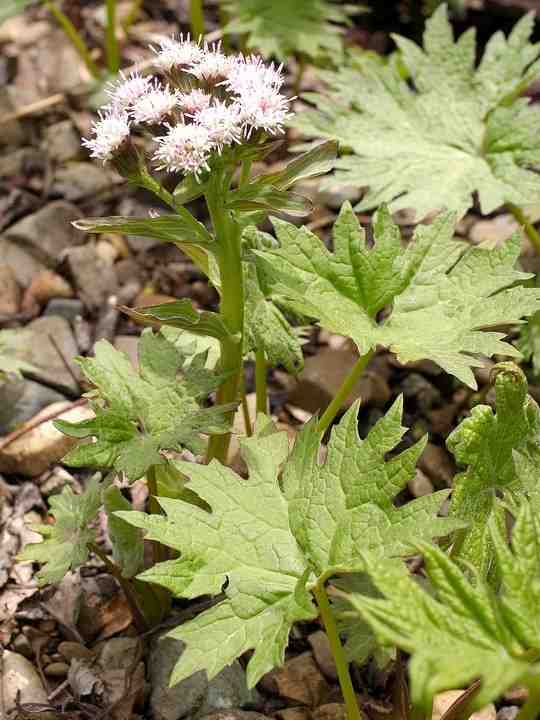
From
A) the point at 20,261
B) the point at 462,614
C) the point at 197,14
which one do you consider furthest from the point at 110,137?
the point at 197,14

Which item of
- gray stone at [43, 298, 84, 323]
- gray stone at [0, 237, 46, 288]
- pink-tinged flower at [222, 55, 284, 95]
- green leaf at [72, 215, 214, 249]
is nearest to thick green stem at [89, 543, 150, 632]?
green leaf at [72, 215, 214, 249]

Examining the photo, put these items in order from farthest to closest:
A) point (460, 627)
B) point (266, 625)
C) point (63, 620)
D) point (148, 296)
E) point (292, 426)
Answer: point (148, 296) < point (292, 426) < point (63, 620) < point (266, 625) < point (460, 627)

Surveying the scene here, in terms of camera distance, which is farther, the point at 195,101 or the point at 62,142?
the point at 62,142

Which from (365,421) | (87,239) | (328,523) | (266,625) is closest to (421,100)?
(365,421)

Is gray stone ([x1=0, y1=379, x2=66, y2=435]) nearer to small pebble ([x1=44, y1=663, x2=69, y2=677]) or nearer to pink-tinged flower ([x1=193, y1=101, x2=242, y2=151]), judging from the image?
small pebble ([x1=44, y1=663, x2=69, y2=677])

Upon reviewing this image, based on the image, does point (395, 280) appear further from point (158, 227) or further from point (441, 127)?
point (441, 127)

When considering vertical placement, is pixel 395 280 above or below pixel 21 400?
above

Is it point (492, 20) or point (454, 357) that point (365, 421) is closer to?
point (454, 357)
